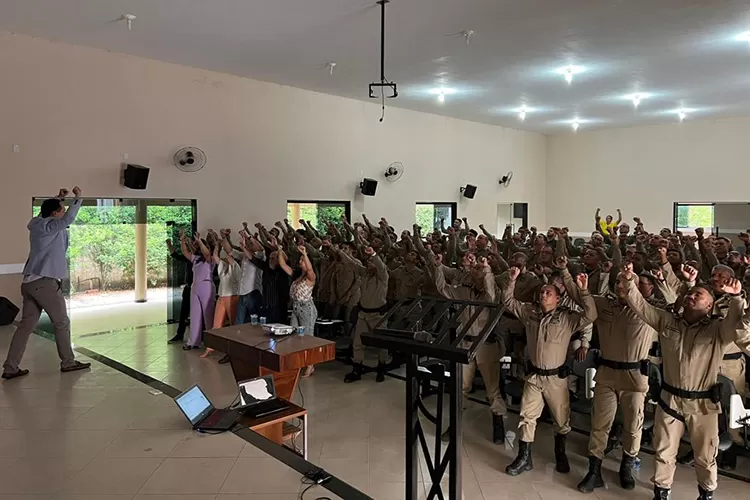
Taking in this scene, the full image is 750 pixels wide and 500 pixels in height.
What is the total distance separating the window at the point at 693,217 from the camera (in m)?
13.7

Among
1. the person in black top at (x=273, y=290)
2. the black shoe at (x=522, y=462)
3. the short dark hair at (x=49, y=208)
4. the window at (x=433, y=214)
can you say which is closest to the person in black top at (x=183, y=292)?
the person in black top at (x=273, y=290)

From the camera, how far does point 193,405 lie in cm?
363

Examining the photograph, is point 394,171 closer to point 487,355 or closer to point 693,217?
point 487,355

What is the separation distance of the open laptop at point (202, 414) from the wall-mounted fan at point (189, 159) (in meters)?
5.66

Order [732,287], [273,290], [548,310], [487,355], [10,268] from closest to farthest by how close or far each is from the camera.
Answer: [732,287] < [548,310] < [487,355] < [273,290] < [10,268]

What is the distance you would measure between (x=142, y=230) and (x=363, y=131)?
4957 mm

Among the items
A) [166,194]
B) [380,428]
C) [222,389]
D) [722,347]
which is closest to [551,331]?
[722,347]

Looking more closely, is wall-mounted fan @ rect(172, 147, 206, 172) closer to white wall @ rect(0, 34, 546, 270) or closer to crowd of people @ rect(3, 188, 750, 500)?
white wall @ rect(0, 34, 546, 270)

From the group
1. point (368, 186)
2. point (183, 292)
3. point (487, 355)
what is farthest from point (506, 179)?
point (487, 355)

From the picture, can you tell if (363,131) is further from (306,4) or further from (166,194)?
(306,4)

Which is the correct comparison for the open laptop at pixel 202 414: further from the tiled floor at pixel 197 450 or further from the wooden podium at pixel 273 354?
the wooden podium at pixel 273 354

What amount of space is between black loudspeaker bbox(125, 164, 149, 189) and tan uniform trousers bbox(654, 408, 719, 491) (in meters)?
7.28

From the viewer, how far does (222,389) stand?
5.26 metres

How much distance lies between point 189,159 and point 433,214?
631 centimetres
